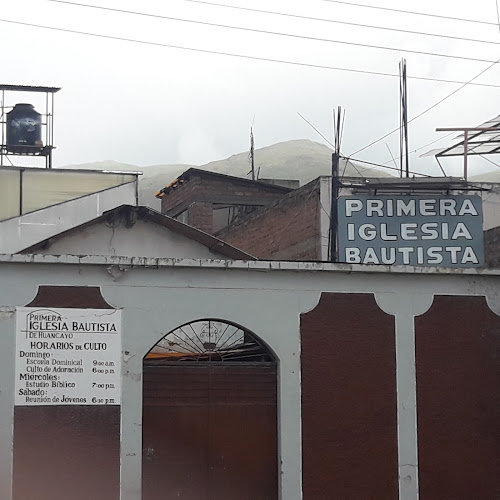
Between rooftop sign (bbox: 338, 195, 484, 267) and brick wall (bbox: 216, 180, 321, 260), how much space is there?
2696 mm

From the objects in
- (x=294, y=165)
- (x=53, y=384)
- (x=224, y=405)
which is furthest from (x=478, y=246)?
(x=294, y=165)

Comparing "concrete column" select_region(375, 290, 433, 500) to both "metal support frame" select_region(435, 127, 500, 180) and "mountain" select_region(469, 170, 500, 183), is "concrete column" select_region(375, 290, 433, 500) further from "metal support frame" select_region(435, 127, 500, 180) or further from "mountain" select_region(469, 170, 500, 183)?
"mountain" select_region(469, 170, 500, 183)

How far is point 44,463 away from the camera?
38.1ft

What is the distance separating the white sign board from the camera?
1173 cm

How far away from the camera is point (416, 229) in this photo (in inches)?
781

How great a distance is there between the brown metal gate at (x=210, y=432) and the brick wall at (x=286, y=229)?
961 centimetres

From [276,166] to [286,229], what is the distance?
145042 mm

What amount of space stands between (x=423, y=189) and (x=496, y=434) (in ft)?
25.1

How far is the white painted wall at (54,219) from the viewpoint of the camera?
21.8 meters

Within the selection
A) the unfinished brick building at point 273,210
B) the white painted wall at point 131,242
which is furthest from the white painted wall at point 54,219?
the unfinished brick building at point 273,210

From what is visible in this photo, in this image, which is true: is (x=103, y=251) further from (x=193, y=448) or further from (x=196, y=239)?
(x=193, y=448)

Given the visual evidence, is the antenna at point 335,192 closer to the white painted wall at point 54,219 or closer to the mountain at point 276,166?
the white painted wall at point 54,219

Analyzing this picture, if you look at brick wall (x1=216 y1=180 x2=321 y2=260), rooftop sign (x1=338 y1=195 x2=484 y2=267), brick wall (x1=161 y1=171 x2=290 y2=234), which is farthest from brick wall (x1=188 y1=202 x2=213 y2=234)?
rooftop sign (x1=338 y1=195 x2=484 y2=267)

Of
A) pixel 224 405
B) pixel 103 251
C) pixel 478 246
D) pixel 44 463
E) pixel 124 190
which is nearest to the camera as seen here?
pixel 44 463
